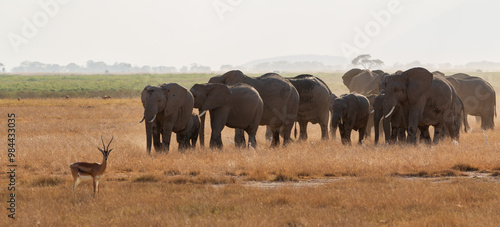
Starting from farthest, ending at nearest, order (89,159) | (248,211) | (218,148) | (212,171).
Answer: (218,148) < (89,159) < (212,171) < (248,211)

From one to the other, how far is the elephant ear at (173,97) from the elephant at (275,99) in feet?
11.8

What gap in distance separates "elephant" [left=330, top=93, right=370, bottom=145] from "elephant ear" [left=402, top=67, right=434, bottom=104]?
1808 millimetres

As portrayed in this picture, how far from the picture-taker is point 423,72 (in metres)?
20.9

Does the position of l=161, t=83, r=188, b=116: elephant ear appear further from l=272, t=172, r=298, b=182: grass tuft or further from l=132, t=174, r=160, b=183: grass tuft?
l=272, t=172, r=298, b=182: grass tuft

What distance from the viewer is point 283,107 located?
2244 centimetres

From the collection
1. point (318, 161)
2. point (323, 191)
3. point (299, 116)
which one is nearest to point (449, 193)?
point (323, 191)

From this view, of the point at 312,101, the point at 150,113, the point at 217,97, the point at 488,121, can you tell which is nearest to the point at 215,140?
the point at 217,97

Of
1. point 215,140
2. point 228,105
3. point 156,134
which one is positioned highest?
point 228,105

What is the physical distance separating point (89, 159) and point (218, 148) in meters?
3.93

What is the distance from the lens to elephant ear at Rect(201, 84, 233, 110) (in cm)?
1984

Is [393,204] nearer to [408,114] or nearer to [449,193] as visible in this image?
[449,193]

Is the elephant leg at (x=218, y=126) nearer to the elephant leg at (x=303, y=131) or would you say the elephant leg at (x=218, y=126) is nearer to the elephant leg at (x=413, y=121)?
the elephant leg at (x=413, y=121)

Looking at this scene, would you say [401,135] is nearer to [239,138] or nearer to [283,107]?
[283,107]

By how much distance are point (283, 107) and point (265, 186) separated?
8173 millimetres
